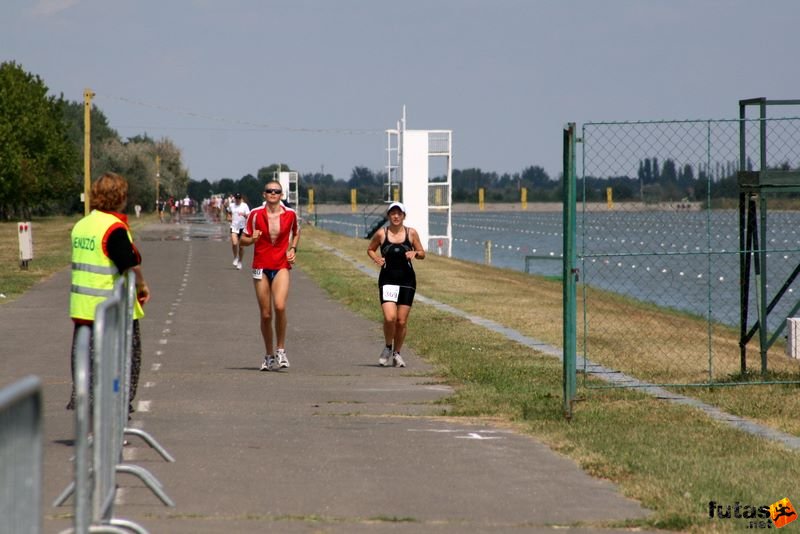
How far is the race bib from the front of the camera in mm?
15125

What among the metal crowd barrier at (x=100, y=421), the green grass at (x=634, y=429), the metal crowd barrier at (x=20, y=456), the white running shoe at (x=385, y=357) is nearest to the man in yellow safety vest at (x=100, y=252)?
the metal crowd barrier at (x=100, y=421)

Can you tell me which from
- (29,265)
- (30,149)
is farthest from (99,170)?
(29,265)

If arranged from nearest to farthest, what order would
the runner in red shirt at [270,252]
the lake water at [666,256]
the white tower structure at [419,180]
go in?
1. the lake water at [666,256]
2. the runner in red shirt at [270,252]
3. the white tower structure at [419,180]

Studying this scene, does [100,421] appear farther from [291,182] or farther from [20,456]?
[291,182]

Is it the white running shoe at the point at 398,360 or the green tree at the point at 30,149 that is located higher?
the green tree at the point at 30,149

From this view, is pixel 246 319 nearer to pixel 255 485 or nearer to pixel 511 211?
pixel 255 485

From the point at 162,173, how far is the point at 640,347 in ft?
460

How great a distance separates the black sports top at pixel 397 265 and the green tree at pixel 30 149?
271 feet

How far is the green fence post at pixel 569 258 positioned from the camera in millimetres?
10648

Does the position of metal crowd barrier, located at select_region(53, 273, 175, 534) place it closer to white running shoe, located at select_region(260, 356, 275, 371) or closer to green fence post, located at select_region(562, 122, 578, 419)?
green fence post, located at select_region(562, 122, 578, 419)

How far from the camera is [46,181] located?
10438 centimetres

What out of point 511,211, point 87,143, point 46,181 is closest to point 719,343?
point 87,143

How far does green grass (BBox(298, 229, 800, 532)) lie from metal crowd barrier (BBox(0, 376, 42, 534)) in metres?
4.18

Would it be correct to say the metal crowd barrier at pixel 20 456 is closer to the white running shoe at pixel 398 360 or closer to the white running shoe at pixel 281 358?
the white running shoe at pixel 281 358
